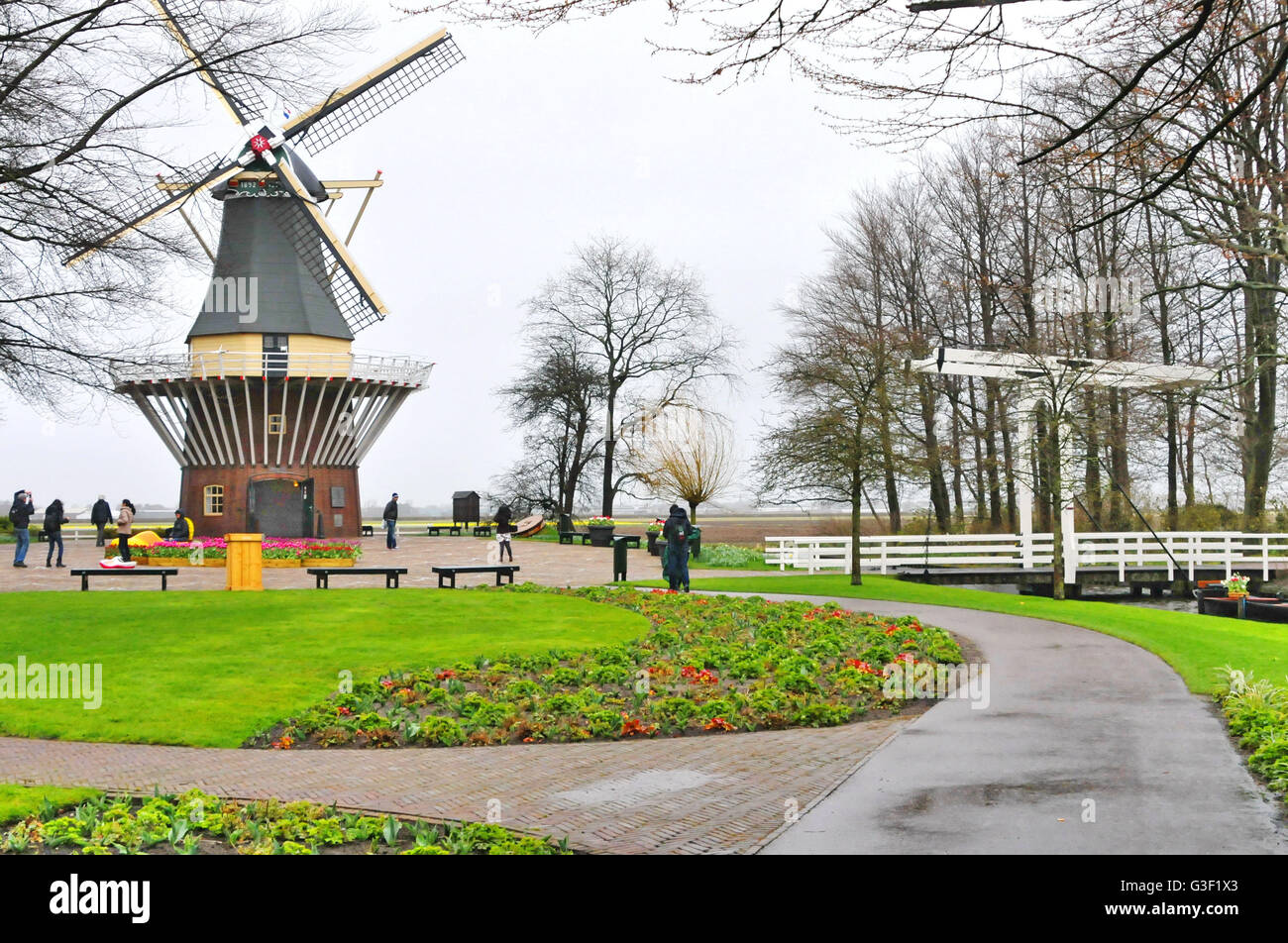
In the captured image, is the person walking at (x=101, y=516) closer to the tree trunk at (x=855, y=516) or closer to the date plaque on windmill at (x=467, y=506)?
the date plaque on windmill at (x=467, y=506)

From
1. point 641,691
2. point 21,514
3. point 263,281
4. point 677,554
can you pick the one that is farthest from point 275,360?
point 641,691

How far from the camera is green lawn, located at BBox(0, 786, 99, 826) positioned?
22.9ft

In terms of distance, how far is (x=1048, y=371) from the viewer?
81.8 feet

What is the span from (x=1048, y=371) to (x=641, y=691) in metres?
16.8

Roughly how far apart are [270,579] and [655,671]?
52.3 feet

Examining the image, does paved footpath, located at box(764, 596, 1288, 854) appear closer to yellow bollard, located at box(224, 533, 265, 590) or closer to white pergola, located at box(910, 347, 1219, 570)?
white pergola, located at box(910, 347, 1219, 570)

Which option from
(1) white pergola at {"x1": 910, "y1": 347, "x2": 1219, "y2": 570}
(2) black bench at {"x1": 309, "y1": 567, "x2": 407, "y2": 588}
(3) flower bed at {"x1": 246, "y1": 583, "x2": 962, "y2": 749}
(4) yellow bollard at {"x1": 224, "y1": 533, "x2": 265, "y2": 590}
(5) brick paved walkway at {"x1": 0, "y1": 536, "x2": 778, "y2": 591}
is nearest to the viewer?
(3) flower bed at {"x1": 246, "y1": 583, "x2": 962, "y2": 749}

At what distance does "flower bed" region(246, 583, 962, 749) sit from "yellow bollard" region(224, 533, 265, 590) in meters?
9.73

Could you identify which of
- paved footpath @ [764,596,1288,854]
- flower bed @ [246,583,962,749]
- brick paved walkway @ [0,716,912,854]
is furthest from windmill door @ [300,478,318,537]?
paved footpath @ [764,596,1288,854]

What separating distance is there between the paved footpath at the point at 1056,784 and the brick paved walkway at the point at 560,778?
1.35 ft

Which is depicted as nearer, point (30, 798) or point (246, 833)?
point (246, 833)

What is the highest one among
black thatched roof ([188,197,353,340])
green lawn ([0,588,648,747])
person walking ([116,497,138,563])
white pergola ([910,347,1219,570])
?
black thatched roof ([188,197,353,340])

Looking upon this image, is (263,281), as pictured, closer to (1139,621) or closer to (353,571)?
(353,571)
